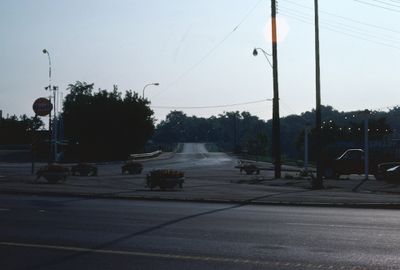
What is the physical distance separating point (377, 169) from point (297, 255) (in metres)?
28.8

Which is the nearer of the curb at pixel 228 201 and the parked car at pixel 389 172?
the curb at pixel 228 201

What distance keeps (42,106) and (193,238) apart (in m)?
24.2

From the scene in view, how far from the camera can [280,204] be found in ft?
67.9

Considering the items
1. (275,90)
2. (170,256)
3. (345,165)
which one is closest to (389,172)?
(345,165)

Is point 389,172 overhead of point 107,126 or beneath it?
beneath

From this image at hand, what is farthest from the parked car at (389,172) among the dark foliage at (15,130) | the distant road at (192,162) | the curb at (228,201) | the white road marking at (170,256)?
the dark foliage at (15,130)

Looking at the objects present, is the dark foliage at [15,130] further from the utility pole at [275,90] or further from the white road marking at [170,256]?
the white road marking at [170,256]

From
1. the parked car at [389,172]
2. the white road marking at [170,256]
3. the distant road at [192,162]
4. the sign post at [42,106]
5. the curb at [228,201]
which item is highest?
the sign post at [42,106]

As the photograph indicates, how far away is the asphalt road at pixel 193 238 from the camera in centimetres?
963

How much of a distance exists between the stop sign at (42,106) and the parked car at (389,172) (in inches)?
704

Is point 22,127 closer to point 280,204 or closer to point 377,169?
point 377,169

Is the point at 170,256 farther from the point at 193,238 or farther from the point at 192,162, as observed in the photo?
the point at 192,162

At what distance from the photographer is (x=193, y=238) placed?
12031 mm

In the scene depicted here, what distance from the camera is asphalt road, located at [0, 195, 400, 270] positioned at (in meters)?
9.63
